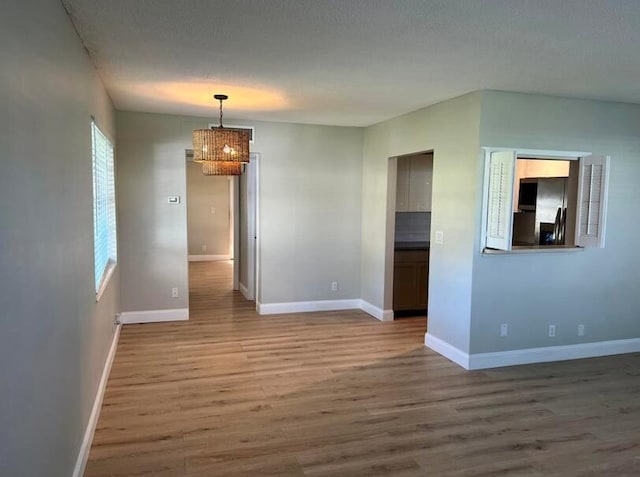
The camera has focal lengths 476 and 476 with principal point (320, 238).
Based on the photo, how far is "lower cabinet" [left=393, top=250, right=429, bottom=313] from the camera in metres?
6.01

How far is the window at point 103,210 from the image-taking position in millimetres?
3494

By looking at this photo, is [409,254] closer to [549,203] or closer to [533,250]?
[549,203]

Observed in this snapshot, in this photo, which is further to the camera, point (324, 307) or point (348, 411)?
point (324, 307)

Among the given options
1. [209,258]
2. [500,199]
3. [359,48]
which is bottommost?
[209,258]

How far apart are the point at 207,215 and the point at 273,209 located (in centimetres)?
517

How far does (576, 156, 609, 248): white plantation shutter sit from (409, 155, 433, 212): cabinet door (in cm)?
204

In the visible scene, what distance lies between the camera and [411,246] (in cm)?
613

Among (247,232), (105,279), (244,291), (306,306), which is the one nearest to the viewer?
(105,279)

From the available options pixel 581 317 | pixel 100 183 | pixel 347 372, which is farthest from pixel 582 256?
pixel 100 183

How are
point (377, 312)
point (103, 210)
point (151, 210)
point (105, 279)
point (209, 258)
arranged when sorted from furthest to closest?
point (209, 258) → point (377, 312) → point (151, 210) → point (103, 210) → point (105, 279)

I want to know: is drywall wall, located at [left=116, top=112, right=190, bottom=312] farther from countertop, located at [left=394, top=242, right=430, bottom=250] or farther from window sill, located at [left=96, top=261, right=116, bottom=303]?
countertop, located at [left=394, top=242, right=430, bottom=250]

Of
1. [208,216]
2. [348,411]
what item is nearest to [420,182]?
[348,411]

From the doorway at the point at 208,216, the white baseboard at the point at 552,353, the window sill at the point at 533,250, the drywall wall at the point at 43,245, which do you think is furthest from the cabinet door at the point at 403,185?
the doorway at the point at 208,216

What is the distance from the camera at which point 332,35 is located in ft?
8.93
